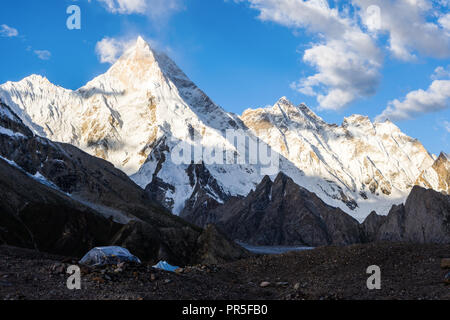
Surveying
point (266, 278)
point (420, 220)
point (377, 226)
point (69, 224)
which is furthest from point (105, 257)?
point (377, 226)

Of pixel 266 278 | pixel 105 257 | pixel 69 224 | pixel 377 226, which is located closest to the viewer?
pixel 266 278

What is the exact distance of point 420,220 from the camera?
134m

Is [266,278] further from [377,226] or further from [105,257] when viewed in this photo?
[377,226]

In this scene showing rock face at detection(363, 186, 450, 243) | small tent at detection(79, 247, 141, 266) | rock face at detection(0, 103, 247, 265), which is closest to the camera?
small tent at detection(79, 247, 141, 266)

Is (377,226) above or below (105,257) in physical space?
above

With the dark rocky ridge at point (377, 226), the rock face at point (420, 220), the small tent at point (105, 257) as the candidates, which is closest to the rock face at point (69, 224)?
the dark rocky ridge at point (377, 226)

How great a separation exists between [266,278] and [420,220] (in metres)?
119

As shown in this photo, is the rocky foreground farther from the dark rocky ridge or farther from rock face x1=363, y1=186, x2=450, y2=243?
rock face x1=363, y1=186, x2=450, y2=243

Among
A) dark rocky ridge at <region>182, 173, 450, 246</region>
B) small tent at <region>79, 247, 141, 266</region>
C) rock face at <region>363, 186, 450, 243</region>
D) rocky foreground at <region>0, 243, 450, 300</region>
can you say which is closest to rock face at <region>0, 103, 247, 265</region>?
dark rocky ridge at <region>182, 173, 450, 246</region>

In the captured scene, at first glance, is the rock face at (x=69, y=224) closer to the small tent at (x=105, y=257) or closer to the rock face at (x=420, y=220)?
the small tent at (x=105, y=257)

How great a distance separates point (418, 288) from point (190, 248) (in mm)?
65188

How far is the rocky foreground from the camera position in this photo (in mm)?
19141

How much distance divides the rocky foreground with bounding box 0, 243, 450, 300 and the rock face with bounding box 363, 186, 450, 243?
9967 cm
